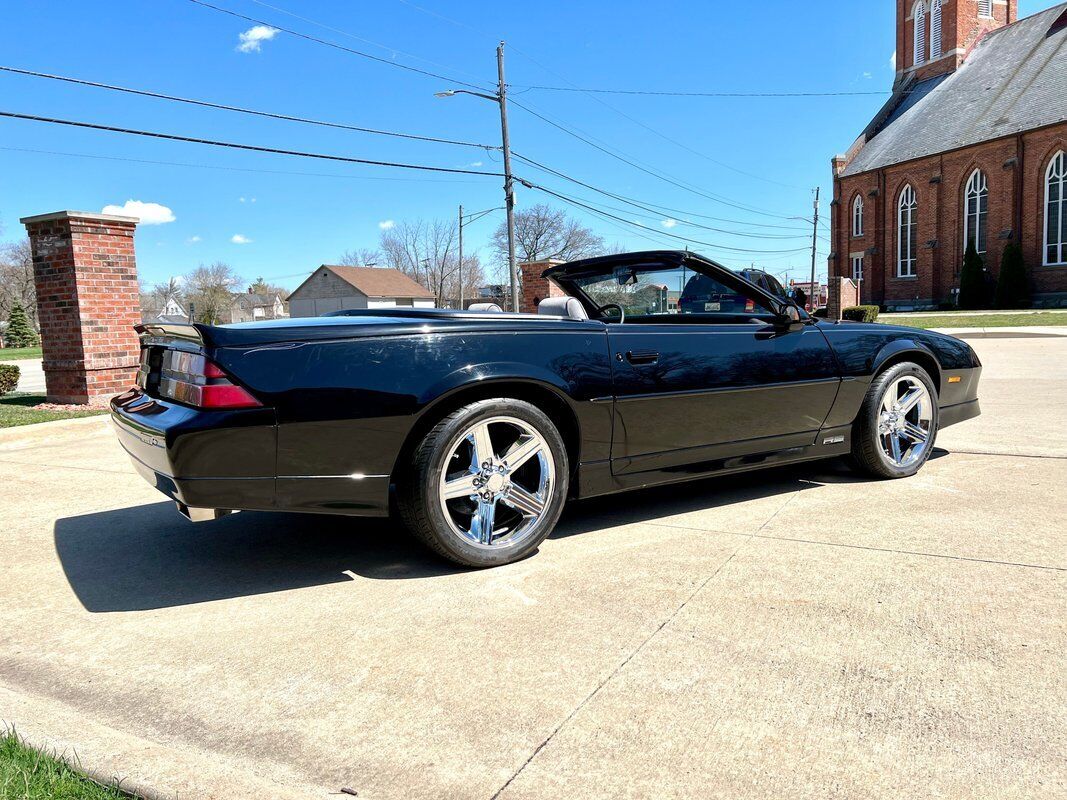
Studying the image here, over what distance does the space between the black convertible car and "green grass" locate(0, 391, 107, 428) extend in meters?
5.30

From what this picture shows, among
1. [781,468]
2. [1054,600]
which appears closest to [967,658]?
[1054,600]

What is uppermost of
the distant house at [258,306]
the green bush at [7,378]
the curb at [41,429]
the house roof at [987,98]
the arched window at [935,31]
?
the arched window at [935,31]

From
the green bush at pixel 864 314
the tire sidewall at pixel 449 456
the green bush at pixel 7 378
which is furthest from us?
the green bush at pixel 864 314

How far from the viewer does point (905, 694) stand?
224 cm

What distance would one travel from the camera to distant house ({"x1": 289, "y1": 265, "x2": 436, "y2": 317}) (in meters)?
76.4

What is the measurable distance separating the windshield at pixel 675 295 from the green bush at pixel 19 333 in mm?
61430

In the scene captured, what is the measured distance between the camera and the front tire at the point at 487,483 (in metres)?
3.21

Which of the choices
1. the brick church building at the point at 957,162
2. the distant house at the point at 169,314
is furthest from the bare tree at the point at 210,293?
the brick church building at the point at 957,162

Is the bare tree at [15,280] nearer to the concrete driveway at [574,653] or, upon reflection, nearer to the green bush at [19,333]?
the green bush at [19,333]

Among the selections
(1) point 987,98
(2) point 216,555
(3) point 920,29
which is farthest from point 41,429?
(3) point 920,29

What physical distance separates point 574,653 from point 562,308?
208 centimetres

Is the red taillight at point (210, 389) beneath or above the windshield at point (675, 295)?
beneath

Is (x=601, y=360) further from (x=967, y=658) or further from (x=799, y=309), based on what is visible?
(x=967, y=658)

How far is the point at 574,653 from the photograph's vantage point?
2559 millimetres
